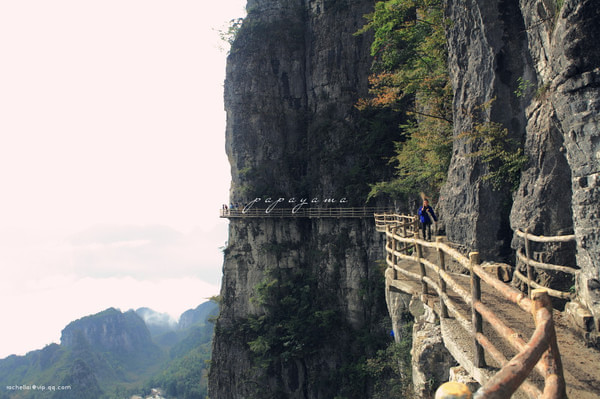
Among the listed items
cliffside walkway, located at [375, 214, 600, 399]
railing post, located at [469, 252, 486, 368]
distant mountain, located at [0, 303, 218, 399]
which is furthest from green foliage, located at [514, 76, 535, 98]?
distant mountain, located at [0, 303, 218, 399]

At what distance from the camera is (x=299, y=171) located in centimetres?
3033

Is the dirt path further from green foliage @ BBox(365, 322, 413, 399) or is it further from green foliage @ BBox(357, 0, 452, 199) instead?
green foliage @ BBox(357, 0, 452, 199)

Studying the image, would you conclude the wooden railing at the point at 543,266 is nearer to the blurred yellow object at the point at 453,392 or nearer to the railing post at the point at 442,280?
the railing post at the point at 442,280

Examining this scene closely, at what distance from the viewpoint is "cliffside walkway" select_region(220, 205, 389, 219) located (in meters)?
25.3

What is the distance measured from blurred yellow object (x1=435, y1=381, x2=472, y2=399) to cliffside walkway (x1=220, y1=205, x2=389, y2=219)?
2314cm

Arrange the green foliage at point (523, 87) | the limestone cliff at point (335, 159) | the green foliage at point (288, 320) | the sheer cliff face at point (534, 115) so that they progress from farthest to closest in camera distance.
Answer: the green foliage at point (288, 320) < the green foliage at point (523, 87) < the limestone cliff at point (335, 159) < the sheer cliff face at point (534, 115)

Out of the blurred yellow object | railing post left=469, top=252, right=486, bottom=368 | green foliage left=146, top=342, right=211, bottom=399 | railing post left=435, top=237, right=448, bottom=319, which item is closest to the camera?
the blurred yellow object

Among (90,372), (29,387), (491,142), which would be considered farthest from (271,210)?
(29,387)

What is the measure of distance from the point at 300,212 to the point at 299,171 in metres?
3.82

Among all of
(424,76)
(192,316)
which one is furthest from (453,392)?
(192,316)

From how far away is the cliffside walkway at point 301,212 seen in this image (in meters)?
25.3

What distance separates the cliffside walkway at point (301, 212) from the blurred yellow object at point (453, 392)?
23.1 meters

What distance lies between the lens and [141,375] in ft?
347

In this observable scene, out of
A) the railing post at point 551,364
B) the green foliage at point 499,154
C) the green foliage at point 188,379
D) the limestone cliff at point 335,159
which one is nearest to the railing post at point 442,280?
the railing post at point 551,364
